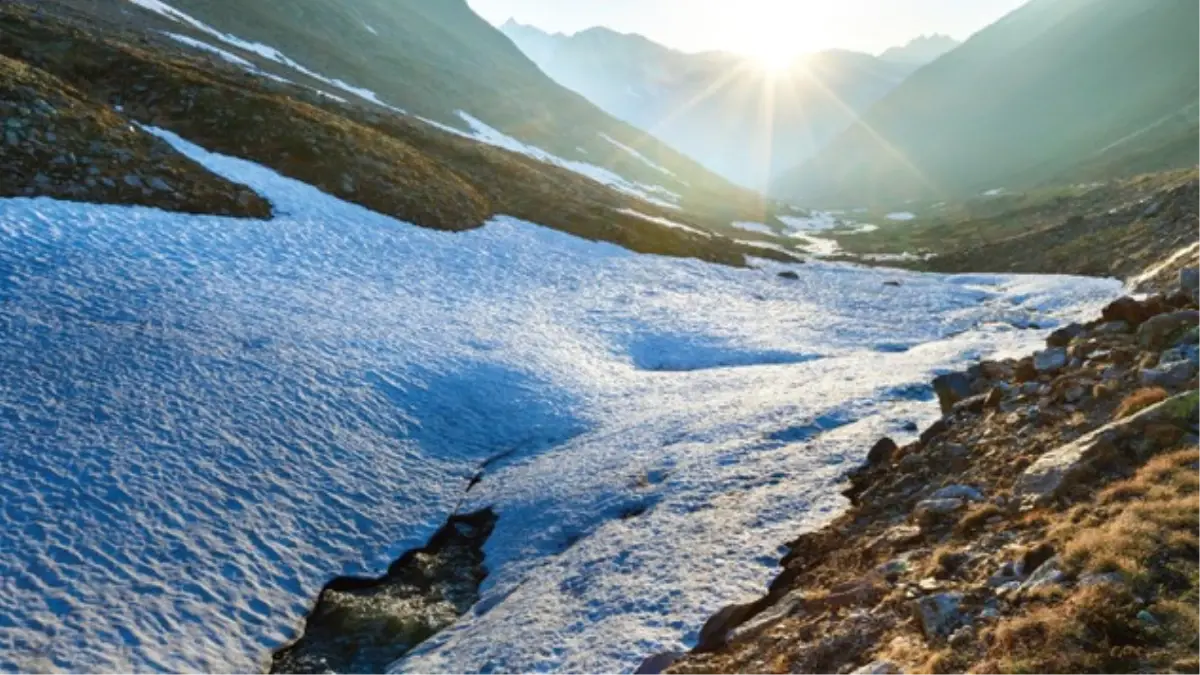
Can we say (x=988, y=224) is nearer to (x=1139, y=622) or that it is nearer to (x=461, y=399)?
(x=461, y=399)

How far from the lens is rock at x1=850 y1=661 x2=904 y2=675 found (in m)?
7.61

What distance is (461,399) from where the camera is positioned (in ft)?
70.2

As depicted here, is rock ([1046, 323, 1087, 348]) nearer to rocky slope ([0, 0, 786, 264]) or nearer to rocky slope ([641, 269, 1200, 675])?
rocky slope ([641, 269, 1200, 675])

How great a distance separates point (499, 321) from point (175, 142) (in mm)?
19393

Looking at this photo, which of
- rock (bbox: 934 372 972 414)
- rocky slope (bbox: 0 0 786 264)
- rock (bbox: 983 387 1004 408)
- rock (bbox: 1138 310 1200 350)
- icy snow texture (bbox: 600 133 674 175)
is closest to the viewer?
rock (bbox: 1138 310 1200 350)

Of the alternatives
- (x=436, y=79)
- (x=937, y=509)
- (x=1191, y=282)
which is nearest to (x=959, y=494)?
(x=937, y=509)

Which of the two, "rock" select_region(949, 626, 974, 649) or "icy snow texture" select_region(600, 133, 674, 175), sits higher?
"icy snow texture" select_region(600, 133, 674, 175)

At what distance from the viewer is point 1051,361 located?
647 inches

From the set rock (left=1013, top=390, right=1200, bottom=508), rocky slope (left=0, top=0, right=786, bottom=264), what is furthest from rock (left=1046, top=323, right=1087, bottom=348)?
rocky slope (left=0, top=0, right=786, bottom=264)

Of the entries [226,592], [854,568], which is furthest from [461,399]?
[854,568]

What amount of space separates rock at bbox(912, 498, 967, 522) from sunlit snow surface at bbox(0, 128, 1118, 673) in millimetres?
2557

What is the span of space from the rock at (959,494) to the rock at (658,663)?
5.58 meters

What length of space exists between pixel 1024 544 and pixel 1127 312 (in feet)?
37.0

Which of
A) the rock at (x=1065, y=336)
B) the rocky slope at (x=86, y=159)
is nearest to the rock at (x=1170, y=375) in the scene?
the rock at (x=1065, y=336)
